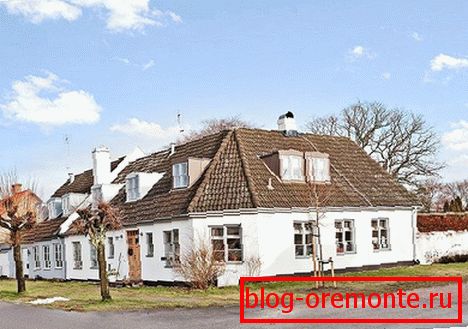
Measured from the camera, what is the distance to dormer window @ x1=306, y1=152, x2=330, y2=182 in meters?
29.6

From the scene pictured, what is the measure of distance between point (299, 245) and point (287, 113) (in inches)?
344

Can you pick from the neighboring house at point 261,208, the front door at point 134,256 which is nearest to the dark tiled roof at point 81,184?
the neighboring house at point 261,208

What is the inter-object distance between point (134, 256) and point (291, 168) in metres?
8.58

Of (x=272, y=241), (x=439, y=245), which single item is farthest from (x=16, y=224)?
(x=439, y=245)

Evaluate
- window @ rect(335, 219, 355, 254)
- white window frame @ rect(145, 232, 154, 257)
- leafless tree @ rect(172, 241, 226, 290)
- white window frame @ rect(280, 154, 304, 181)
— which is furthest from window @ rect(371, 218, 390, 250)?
white window frame @ rect(145, 232, 154, 257)

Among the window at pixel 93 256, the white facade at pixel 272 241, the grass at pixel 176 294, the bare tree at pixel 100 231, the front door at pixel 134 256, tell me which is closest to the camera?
the grass at pixel 176 294

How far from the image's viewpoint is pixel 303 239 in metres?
27.6

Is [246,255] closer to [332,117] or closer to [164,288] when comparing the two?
[164,288]

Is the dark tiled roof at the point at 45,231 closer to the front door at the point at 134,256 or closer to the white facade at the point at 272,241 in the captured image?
the white facade at the point at 272,241

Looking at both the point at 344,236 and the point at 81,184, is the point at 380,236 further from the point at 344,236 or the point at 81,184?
the point at 81,184

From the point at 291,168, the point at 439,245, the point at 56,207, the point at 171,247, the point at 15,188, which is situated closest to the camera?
the point at 171,247

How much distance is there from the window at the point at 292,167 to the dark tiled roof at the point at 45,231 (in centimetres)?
1603

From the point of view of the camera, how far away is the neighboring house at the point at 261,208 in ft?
86.7

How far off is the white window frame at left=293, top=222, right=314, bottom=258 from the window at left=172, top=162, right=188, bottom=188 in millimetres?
5459
